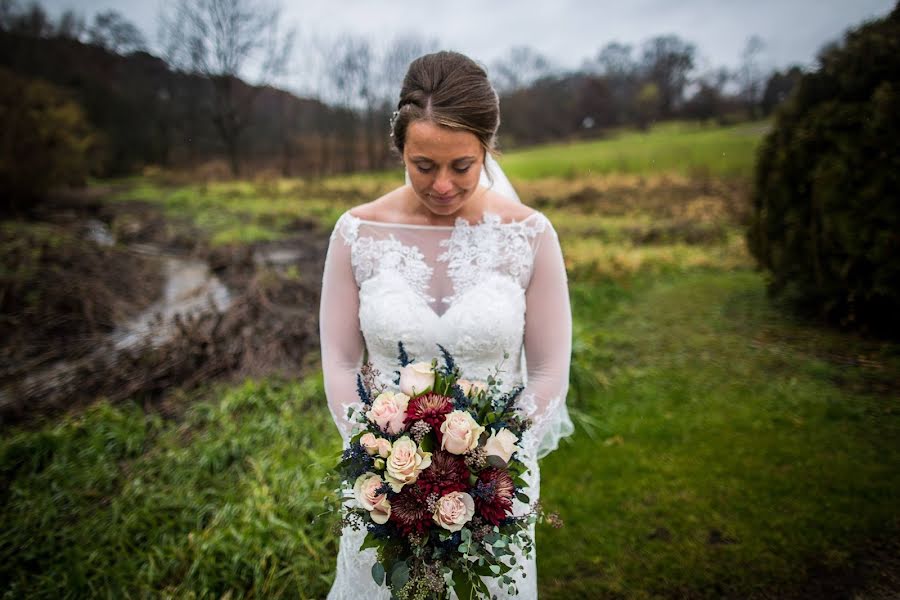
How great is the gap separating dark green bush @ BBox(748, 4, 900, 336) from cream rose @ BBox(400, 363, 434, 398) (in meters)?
4.85

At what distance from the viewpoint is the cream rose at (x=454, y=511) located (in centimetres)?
127

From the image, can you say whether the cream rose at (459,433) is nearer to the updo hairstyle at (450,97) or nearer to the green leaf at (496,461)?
the green leaf at (496,461)

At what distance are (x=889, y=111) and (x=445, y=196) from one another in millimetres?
4753

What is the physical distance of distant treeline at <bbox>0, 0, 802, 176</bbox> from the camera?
13.8m

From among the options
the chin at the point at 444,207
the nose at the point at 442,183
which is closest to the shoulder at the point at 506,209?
the chin at the point at 444,207

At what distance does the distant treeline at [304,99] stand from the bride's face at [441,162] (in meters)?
7.33

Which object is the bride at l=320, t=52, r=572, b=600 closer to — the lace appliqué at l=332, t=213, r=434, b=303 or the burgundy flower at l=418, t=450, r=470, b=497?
the lace appliqué at l=332, t=213, r=434, b=303

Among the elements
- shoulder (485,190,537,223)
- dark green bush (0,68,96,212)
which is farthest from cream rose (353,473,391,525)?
dark green bush (0,68,96,212)

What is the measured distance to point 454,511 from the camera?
1281 millimetres

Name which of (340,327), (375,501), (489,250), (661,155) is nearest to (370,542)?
(375,501)

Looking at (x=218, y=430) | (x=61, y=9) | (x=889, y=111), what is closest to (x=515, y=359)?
(x=218, y=430)

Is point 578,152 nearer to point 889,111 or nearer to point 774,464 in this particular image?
point 889,111

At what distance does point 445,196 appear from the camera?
6.47 ft

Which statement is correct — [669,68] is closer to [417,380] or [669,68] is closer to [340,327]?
[340,327]
